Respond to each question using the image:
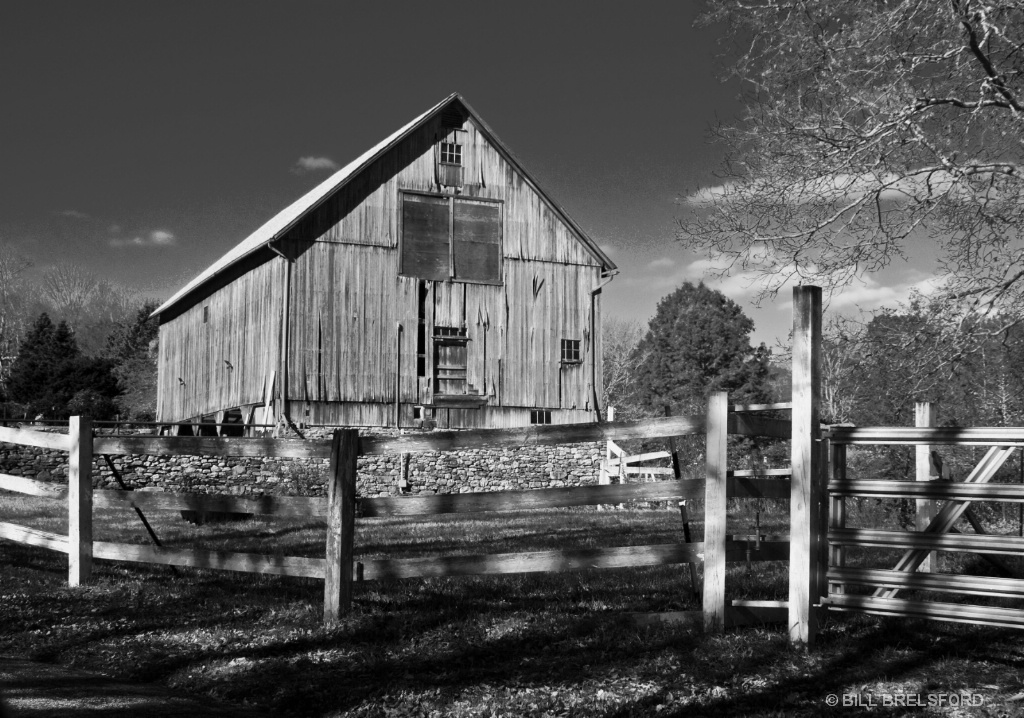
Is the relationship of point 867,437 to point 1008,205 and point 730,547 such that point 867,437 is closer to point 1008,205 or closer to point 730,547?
point 730,547

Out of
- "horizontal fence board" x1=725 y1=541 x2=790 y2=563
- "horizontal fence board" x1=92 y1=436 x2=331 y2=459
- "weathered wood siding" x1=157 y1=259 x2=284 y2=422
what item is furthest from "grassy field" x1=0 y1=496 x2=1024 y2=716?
"weathered wood siding" x1=157 y1=259 x2=284 y2=422

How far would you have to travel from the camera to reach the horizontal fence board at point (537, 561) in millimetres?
7191

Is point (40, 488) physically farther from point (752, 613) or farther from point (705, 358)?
point (705, 358)

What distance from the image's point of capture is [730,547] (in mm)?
7219

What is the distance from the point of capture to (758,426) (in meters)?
7.18

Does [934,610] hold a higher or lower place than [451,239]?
lower

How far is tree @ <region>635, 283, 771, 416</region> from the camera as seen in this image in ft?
193

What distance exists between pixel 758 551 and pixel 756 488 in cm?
50

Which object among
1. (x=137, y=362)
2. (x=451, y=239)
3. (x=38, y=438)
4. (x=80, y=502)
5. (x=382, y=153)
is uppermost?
(x=382, y=153)

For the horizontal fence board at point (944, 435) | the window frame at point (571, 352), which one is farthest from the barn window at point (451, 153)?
the horizontal fence board at point (944, 435)

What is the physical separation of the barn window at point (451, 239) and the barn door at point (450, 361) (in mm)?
1652

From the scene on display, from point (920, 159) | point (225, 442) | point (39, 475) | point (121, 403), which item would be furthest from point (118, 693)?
point (121, 403)

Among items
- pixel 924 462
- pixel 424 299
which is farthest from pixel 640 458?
pixel 924 462

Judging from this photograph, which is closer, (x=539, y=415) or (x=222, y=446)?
(x=222, y=446)
